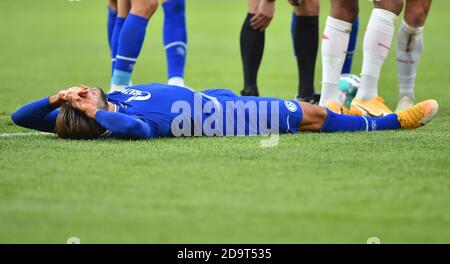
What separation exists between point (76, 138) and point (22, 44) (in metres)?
8.24

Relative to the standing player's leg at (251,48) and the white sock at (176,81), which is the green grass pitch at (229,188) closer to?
the white sock at (176,81)

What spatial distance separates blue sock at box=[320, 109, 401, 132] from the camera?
5.54 m

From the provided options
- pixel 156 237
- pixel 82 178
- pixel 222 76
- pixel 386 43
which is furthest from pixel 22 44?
pixel 156 237

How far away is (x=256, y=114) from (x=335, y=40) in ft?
3.69

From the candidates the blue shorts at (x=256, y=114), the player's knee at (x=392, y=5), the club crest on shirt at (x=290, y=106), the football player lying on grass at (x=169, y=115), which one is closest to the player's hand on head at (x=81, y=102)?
the football player lying on grass at (x=169, y=115)

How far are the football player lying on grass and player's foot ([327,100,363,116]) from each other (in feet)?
0.74

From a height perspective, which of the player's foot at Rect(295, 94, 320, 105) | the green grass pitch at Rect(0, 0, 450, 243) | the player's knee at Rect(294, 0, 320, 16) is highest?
the player's knee at Rect(294, 0, 320, 16)

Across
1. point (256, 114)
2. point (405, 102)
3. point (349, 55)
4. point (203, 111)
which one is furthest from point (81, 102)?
point (349, 55)

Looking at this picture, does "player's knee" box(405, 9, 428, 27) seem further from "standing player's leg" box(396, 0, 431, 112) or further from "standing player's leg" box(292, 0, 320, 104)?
"standing player's leg" box(292, 0, 320, 104)

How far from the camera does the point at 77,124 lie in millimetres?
5125

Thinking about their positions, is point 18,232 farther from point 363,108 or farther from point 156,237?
point 363,108

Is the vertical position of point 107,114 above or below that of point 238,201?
above

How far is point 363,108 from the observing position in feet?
20.0

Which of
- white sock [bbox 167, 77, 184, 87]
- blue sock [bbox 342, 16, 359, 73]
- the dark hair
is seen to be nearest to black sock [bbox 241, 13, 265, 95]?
white sock [bbox 167, 77, 184, 87]
